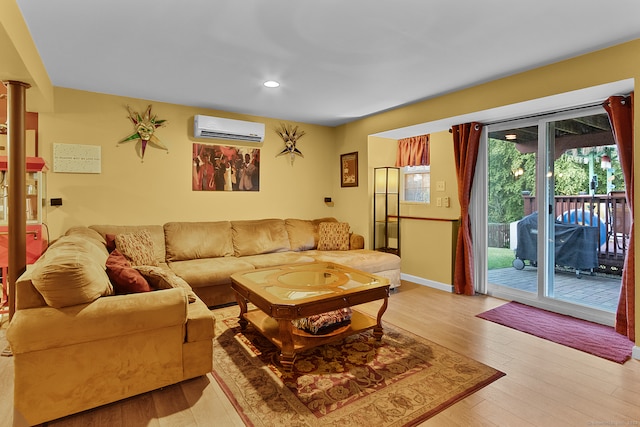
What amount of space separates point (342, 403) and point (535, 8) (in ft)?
8.86

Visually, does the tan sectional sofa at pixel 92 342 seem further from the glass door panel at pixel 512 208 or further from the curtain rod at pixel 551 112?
the curtain rod at pixel 551 112

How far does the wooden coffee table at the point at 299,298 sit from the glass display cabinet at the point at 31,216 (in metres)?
1.98

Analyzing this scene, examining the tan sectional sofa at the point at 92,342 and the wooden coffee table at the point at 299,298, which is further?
the wooden coffee table at the point at 299,298

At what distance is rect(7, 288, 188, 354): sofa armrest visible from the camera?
5.78 ft

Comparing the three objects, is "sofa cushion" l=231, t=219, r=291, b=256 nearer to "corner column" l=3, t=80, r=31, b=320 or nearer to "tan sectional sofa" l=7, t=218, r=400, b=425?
"tan sectional sofa" l=7, t=218, r=400, b=425

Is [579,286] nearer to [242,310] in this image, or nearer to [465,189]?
[465,189]

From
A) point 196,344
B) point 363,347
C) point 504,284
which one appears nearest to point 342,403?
point 363,347

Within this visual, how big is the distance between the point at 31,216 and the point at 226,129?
2.26 metres

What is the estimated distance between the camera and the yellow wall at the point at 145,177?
12.2ft

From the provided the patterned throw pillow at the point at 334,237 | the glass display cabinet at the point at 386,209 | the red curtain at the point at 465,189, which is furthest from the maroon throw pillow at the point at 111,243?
the red curtain at the point at 465,189

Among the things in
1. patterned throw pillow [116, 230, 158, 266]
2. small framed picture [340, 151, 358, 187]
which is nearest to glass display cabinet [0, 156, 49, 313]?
patterned throw pillow [116, 230, 158, 266]

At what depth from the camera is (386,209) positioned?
529 centimetres

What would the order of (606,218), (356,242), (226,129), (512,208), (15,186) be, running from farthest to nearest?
(356,242) → (226,129) → (512,208) → (606,218) → (15,186)

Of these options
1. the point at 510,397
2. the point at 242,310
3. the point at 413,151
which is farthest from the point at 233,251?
the point at 510,397
